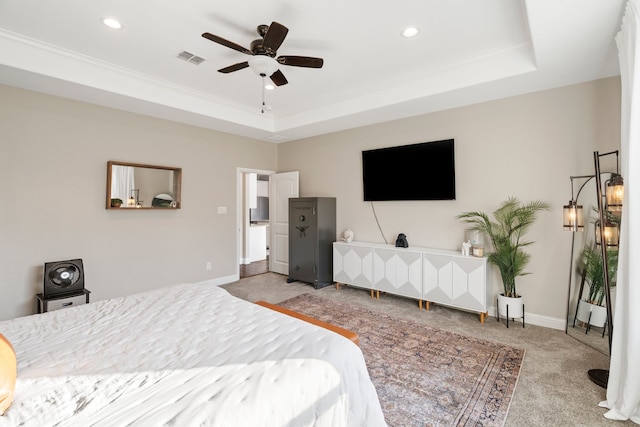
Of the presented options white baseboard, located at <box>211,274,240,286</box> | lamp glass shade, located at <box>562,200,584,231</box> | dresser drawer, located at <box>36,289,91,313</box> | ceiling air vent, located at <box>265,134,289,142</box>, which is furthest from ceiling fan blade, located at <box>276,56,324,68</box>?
white baseboard, located at <box>211,274,240,286</box>

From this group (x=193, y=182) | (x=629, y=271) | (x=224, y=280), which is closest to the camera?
(x=629, y=271)

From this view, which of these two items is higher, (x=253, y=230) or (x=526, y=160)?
(x=526, y=160)

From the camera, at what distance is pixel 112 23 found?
2.60 metres

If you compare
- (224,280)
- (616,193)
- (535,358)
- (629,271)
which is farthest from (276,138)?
(629,271)

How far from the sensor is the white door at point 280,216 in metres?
5.76

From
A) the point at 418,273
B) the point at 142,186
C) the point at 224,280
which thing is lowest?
the point at 224,280

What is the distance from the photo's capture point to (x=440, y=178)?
13.2ft

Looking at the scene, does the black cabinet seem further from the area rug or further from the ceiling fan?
the ceiling fan

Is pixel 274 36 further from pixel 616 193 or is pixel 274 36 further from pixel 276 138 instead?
pixel 276 138

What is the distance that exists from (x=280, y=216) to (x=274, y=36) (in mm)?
3918

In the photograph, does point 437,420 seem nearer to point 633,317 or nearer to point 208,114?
point 633,317

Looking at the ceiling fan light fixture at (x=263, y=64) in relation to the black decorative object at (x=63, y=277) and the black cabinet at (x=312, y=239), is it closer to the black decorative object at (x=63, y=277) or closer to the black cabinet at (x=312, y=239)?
the black cabinet at (x=312, y=239)

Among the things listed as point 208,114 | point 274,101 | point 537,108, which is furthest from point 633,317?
point 208,114

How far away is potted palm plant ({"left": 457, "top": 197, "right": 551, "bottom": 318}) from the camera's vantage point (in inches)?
132
